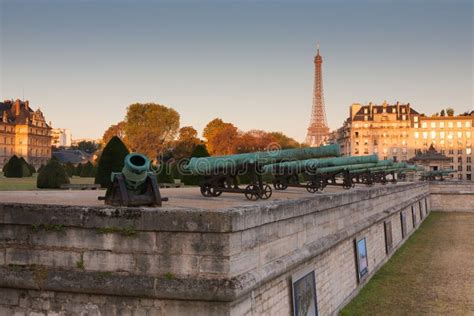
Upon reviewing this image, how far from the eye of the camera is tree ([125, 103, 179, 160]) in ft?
198

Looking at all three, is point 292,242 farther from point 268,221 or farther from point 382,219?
point 382,219

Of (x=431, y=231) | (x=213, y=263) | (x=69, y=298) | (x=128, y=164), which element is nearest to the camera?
(x=213, y=263)

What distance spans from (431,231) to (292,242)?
23733 mm

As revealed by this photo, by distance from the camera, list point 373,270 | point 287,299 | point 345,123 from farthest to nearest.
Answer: point 345,123, point 373,270, point 287,299

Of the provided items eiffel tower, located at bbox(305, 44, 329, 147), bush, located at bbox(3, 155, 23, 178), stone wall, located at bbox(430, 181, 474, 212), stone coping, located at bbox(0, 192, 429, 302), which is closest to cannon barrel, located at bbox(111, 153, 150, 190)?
stone coping, located at bbox(0, 192, 429, 302)

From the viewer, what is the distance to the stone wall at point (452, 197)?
45.2 metres

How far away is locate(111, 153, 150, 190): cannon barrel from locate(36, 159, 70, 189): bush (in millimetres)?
18121

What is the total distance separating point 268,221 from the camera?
762 cm

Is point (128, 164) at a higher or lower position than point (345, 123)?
lower

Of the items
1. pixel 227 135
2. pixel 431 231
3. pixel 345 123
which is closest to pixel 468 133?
pixel 345 123

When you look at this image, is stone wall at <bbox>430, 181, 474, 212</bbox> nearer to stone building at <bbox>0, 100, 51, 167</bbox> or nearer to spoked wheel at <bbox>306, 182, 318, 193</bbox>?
spoked wheel at <bbox>306, 182, 318, 193</bbox>

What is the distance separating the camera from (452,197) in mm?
46531

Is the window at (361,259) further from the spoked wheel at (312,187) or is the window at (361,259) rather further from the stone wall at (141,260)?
the stone wall at (141,260)

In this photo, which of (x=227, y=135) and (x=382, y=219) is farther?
(x=227, y=135)
